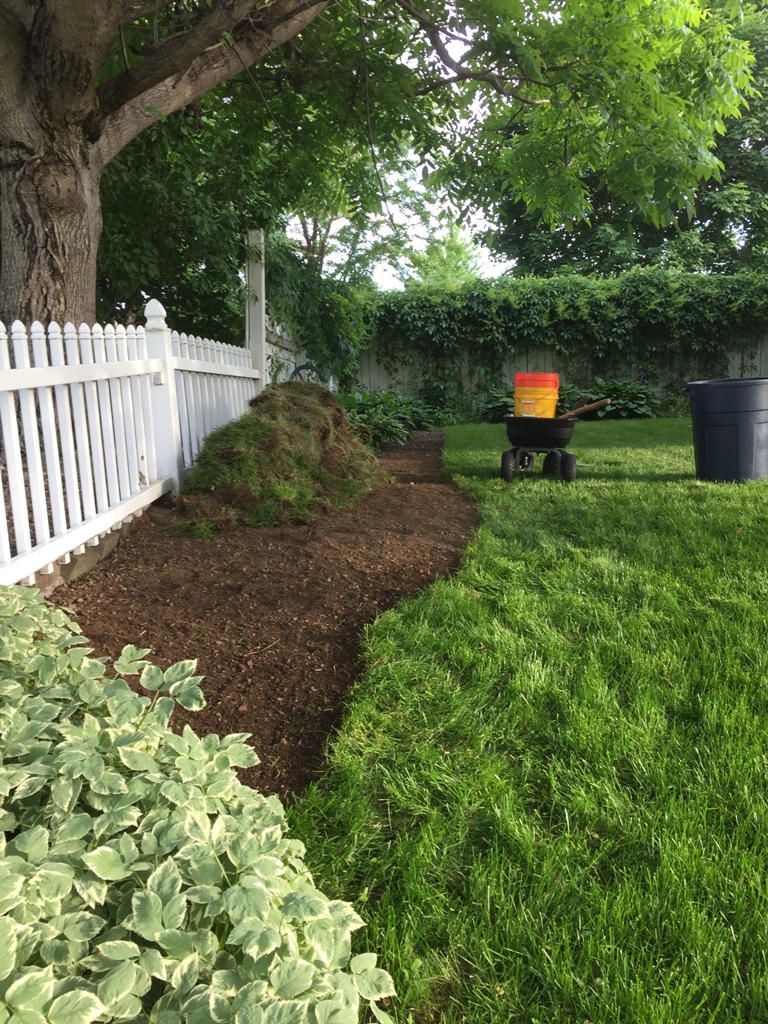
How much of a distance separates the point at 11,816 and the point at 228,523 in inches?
122

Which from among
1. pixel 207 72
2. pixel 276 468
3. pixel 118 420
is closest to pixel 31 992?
pixel 118 420

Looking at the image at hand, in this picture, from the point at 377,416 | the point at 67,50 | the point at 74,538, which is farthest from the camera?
the point at 377,416

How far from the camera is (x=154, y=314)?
4.55 meters

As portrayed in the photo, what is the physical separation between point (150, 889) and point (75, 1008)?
190 millimetres

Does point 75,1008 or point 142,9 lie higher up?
point 142,9

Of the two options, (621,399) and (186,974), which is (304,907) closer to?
(186,974)

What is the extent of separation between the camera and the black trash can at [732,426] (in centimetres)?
558

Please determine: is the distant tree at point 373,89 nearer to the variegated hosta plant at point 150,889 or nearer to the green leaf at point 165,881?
the variegated hosta plant at point 150,889

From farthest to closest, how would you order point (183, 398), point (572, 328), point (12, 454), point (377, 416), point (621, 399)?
point (572, 328), point (621, 399), point (377, 416), point (183, 398), point (12, 454)

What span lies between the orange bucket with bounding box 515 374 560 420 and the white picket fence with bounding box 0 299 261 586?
8.86 ft

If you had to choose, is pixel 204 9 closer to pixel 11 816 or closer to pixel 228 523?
pixel 228 523

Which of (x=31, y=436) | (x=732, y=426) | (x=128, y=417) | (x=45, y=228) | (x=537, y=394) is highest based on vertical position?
(x=45, y=228)

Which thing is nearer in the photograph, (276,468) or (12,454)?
(12,454)

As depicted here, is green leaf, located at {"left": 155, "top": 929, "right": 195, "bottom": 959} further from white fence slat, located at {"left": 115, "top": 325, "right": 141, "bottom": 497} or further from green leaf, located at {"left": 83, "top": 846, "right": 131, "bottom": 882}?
white fence slat, located at {"left": 115, "top": 325, "right": 141, "bottom": 497}
